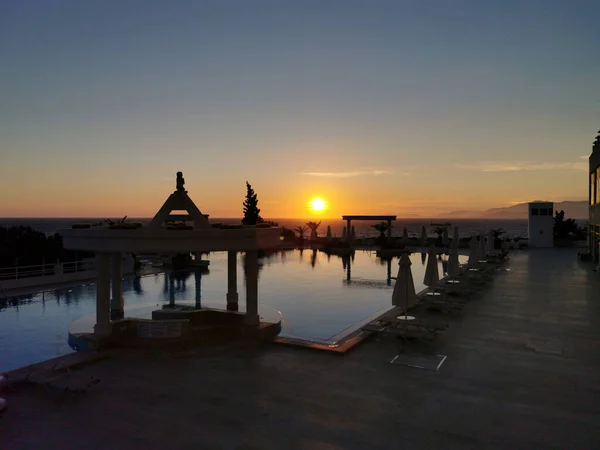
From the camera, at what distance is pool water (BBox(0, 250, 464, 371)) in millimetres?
12250

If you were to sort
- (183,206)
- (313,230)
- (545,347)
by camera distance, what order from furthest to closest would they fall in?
(313,230), (183,206), (545,347)

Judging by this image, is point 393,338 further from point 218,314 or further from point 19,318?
point 19,318

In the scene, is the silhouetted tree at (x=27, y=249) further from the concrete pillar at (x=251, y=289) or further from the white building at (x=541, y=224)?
the white building at (x=541, y=224)

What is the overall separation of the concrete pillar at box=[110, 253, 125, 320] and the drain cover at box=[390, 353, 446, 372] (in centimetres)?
944

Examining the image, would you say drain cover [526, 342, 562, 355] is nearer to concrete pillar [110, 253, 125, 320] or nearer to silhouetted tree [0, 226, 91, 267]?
concrete pillar [110, 253, 125, 320]

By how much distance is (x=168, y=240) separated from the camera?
10.4 m

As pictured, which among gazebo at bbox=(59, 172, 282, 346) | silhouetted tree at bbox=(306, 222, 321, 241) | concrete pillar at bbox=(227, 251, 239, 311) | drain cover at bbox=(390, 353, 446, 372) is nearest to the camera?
drain cover at bbox=(390, 353, 446, 372)

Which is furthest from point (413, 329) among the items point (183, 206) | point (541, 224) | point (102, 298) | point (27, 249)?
point (541, 224)

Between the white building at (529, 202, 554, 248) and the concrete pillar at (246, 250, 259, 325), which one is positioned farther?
the white building at (529, 202, 554, 248)

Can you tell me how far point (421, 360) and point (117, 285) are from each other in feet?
34.0

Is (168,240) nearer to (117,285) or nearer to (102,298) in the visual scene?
(102,298)

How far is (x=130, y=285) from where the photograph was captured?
73.2 ft

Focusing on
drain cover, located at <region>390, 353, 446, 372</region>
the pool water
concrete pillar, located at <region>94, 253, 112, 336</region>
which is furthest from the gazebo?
drain cover, located at <region>390, 353, 446, 372</region>

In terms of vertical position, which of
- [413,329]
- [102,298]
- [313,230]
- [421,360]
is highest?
[313,230]
